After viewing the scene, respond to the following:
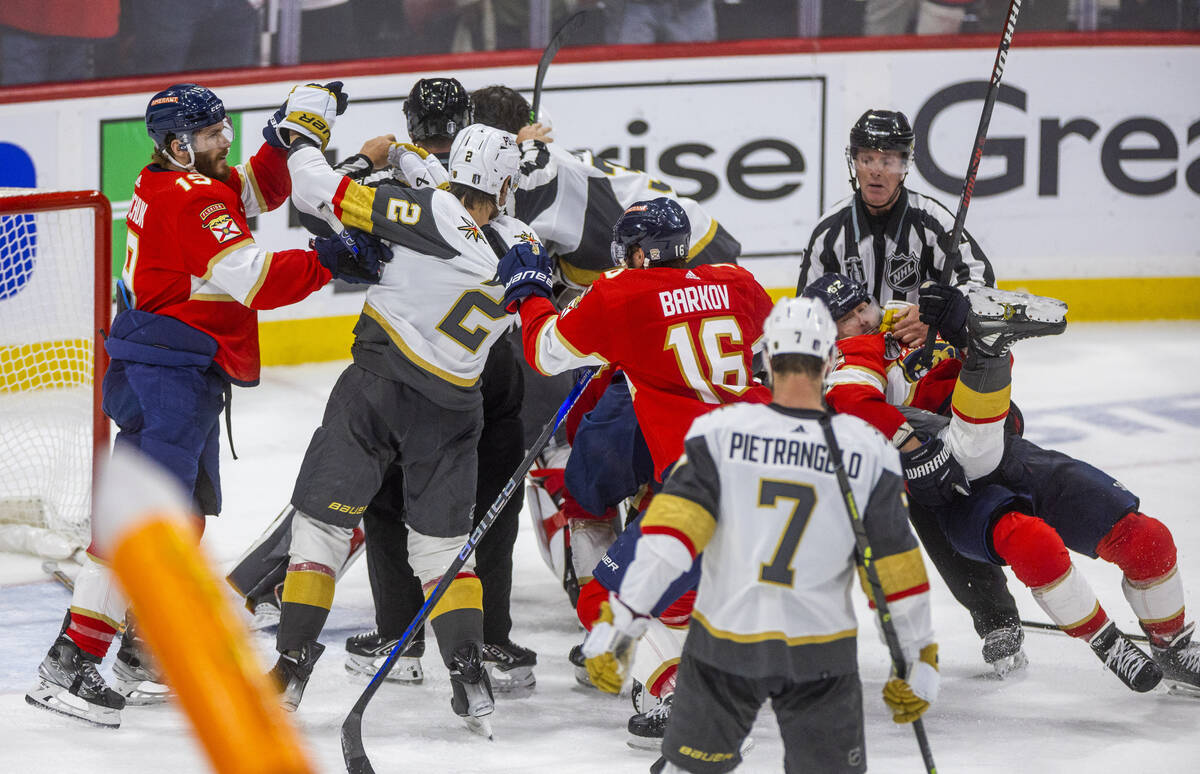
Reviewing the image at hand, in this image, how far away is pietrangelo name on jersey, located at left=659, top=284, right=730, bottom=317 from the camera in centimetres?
333

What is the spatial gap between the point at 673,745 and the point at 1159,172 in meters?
5.86

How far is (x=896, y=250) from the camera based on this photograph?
4.40m

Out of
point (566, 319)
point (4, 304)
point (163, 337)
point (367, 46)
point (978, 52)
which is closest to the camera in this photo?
point (566, 319)

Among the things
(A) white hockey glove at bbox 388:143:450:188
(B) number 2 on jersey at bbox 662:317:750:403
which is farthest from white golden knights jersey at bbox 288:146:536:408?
(B) number 2 on jersey at bbox 662:317:750:403

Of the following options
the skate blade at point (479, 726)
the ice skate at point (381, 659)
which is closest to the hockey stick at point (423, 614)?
the skate blade at point (479, 726)

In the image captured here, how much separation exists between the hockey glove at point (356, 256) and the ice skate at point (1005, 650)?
1909 millimetres

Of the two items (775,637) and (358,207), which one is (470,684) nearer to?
(358,207)

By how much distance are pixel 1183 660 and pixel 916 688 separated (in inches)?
64.2

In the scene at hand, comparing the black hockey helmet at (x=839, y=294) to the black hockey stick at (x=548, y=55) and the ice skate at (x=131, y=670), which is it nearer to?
the black hockey stick at (x=548, y=55)

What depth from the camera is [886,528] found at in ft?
8.07

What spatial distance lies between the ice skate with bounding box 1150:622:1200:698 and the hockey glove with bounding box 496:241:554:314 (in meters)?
1.81

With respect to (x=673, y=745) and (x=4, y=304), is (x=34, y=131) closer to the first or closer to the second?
(x=4, y=304)

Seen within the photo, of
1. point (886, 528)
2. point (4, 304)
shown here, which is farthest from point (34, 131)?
point (886, 528)

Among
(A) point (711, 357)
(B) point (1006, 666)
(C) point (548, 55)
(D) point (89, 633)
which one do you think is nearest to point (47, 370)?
(D) point (89, 633)
